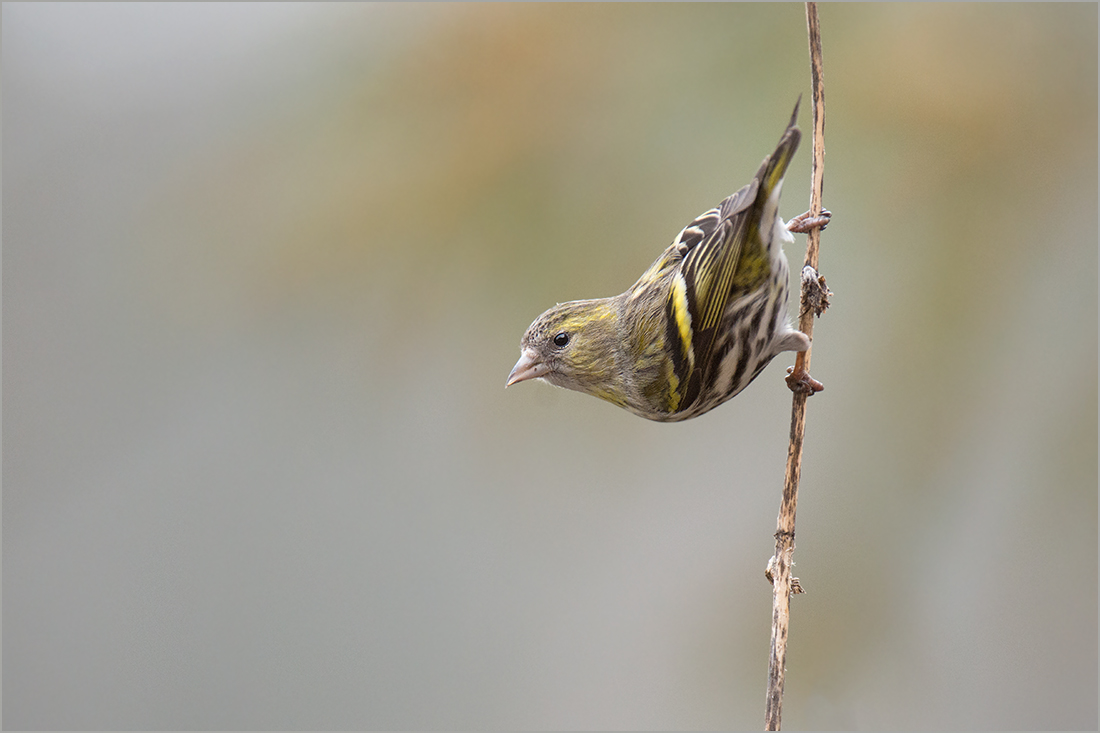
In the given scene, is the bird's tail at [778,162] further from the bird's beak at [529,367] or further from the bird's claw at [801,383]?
the bird's beak at [529,367]

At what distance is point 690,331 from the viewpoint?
221 cm

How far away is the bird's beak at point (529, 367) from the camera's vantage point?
7.15 feet

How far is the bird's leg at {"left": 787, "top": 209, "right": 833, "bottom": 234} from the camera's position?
81.8 inches

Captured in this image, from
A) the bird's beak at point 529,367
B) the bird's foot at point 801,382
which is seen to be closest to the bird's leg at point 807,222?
the bird's foot at point 801,382

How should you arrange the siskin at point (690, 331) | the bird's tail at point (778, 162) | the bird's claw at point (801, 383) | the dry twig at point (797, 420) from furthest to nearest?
the siskin at point (690, 331) → the bird's claw at point (801, 383) → the bird's tail at point (778, 162) → the dry twig at point (797, 420)

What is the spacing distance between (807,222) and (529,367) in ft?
2.60

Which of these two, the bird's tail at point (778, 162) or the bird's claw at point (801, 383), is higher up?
the bird's tail at point (778, 162)

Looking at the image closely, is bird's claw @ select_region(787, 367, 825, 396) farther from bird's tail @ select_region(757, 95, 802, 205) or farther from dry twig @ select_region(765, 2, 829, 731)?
bird's tail @ select_region(757, 95, 802, 205)

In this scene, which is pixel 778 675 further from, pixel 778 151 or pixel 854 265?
pixel 854 265

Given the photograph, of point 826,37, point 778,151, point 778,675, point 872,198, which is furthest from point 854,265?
point 778,675

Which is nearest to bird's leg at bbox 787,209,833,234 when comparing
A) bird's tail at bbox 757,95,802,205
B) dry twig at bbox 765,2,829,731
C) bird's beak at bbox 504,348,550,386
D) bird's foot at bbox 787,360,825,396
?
dry twig at bbox 765,2,829,731

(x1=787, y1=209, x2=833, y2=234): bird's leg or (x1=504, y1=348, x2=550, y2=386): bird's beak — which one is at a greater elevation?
(x1=787, y1=209, x2=833, y2=234): bird's leg

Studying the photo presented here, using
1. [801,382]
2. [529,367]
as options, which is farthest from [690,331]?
[529,367]

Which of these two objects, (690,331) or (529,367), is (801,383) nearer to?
(690,331)
